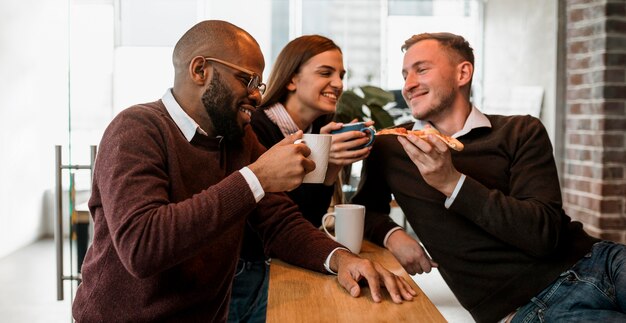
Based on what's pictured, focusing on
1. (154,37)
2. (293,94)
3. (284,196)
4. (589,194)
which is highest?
(154,37)

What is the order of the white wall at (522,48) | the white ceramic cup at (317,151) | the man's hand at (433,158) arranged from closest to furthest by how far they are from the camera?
the white ceramic cup at (317,151)
the man's hand at (433,158)
the white wall at (522,48)

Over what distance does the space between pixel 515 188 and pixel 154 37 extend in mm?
2640

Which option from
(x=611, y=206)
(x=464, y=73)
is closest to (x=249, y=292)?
(x=464, y=73)

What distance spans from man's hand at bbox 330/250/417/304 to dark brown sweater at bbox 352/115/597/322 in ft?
1.24

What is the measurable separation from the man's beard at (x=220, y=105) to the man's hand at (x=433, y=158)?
404 millimetres

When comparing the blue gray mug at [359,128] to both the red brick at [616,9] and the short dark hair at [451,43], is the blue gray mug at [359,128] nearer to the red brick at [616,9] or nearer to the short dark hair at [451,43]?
the short dark hair at [451,43]

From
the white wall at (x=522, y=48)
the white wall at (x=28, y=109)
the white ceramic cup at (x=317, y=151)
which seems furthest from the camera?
the white wall at (x=28, y=109)

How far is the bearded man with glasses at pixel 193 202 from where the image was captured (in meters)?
1.08

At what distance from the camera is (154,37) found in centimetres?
364

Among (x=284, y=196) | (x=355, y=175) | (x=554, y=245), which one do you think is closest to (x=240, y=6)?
(x=355, y=175)

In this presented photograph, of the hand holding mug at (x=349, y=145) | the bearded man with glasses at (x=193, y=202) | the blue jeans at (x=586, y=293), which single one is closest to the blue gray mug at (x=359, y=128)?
the hand holding mug at (x=349, y=145)

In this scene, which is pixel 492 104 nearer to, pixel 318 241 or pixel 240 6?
pixel 240 6

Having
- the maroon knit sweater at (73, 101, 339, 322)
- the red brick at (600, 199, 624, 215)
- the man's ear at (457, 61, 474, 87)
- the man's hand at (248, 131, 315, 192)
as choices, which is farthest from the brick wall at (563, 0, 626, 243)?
the man's hand at (248, 131, 315, 192)

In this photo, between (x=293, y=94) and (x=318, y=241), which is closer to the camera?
(x=318, y=241)
